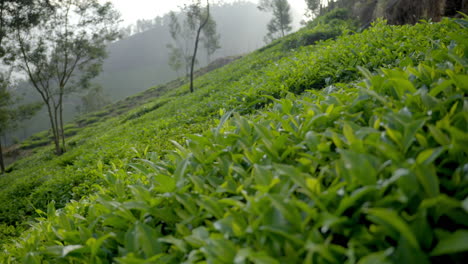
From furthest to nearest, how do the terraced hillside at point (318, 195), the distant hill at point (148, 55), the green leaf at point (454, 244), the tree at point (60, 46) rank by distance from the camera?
1. the distant hill at point (148, 55)
2. the tree at point (60, 46)
3. the terraced hillside at point (318, 195)
4. the green leaf at point (454, 244)

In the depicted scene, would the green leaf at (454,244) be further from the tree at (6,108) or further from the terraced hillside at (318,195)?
the tree at (6,108)

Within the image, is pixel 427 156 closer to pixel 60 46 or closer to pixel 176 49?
pixel 60 46

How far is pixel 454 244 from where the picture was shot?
0.91m

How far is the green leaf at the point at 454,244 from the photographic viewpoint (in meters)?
0.89

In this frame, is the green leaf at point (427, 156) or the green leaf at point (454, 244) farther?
the green leaf at point (427, 156)

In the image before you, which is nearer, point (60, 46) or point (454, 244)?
point (454, 244)

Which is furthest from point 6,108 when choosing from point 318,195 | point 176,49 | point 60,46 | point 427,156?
point 176,49

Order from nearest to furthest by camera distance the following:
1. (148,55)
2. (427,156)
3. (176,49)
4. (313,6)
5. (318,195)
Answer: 1. (427,156)
2. (318,195)
3. (313,6)
4. (176,49)
5. (148,55)

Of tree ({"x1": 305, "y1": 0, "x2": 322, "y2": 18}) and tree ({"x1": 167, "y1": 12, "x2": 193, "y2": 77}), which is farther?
tree ({"x1": 167, "y1": 12, "x2": 193, "y2": 77})

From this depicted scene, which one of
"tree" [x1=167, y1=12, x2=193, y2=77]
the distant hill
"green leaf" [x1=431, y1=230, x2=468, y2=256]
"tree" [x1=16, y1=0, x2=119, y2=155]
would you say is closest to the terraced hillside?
"green leaf" [x1=431, y1=230, x2=468, y2=256]

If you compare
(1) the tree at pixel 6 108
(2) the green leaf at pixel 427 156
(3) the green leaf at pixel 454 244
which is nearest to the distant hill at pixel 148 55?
(1) the tree at pixel 6 108

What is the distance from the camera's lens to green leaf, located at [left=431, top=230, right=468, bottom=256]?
89 centimetres

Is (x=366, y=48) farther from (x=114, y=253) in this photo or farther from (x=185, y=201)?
(x=114, y=253)

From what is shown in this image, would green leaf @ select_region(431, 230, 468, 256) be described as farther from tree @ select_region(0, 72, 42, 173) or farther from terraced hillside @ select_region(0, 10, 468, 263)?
tree @ select_region(0, 72, 42, 173)
